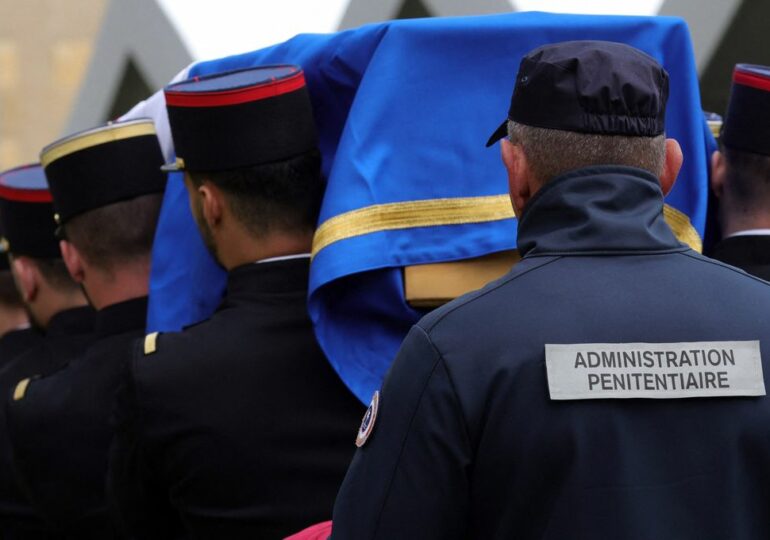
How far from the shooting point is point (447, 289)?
2236 millimetres

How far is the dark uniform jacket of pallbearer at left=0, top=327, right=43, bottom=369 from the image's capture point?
3.72 m

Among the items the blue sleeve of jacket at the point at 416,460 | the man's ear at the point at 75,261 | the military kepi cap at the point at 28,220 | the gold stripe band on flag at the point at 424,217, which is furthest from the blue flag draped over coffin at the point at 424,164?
the military kepi cap at the point at 28,220

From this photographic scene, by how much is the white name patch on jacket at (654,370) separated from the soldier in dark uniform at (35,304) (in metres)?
1.92

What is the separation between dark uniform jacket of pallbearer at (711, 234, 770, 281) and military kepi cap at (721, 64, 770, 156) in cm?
17

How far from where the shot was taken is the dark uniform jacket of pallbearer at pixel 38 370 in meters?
3.25

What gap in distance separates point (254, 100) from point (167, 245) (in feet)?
1.51

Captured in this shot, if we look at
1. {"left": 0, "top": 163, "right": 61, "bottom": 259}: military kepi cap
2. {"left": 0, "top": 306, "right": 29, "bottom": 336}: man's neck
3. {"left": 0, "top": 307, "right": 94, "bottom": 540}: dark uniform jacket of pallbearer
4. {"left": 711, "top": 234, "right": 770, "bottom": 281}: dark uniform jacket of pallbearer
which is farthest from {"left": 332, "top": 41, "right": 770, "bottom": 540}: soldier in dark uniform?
{"left": 0, "top": 306, "right": 29, "bottom": 336}: man's neck

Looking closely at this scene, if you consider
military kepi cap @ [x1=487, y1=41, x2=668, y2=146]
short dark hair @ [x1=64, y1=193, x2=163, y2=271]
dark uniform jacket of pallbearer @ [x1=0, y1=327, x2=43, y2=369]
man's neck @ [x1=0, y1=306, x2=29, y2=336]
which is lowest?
man's neck @ [x1=0, y1=306, x2=29, y2=336]

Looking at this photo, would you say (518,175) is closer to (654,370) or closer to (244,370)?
(654,370)

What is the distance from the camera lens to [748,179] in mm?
2475

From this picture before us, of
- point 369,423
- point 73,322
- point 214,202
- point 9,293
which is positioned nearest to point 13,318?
point 9,293

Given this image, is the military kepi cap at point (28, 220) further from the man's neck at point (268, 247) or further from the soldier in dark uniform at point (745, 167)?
the soldier in dark uniform at point (745, 167)

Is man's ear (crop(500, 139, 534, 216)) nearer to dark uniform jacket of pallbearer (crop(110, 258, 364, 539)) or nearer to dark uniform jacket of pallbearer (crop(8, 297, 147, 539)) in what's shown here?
dark uniform jacket of pallbearer (crop(110, 258, 364, 539))

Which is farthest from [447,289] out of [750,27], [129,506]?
[750,27]
